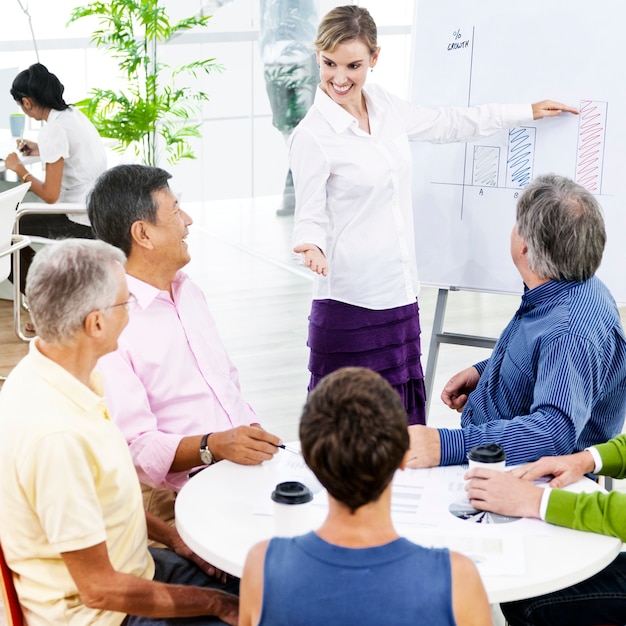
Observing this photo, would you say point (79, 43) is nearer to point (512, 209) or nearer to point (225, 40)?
point (225, 40)

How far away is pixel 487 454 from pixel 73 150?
12.8 ft

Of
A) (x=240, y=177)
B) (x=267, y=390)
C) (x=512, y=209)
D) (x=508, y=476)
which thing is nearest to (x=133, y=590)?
(x=508, y=476)

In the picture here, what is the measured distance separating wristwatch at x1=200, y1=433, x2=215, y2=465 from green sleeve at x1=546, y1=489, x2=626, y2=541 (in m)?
0.75

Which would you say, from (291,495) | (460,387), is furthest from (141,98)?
(291,495)

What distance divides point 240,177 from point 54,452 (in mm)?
5296

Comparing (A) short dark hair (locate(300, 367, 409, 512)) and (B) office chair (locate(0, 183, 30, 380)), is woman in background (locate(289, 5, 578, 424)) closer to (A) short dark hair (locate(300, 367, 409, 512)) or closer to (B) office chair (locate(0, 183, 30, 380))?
(A) short dark hair (locate(300, 367, 409, 512))

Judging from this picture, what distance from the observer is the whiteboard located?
3.04 m

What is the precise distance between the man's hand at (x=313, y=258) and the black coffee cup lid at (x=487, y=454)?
3.43 feet

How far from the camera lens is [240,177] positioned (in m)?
6.75

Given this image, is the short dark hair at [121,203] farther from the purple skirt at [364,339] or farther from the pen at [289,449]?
the purple skirt at [364,339]

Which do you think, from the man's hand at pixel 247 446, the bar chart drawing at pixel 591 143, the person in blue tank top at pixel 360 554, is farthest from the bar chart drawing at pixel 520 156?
the person in blue tank top at pixel 360 554

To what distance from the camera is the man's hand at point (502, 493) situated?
Result: 180 centimetres

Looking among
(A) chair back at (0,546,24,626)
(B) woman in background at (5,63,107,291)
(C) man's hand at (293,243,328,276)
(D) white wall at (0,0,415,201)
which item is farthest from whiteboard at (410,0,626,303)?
(D) white wall at (0,0,415,201)

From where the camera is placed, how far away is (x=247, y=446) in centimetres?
207
